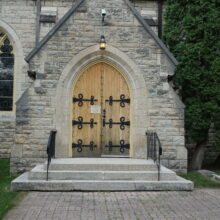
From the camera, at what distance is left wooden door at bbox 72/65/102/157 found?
997 cm

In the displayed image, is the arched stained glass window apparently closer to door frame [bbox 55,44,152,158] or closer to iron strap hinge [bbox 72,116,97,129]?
door frame [bbox 55,44,152,158]

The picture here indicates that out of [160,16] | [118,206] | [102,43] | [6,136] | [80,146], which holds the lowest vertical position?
[118,206]

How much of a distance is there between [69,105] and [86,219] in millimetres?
5148

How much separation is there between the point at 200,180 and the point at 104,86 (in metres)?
4.00

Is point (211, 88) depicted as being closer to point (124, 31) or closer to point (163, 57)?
point (163, 57)

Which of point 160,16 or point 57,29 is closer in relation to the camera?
point 57,29

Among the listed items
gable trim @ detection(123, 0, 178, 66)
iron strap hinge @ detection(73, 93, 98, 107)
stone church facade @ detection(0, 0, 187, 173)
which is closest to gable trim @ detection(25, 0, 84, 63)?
stone church facade @ detection(0, 0, 187, 173)

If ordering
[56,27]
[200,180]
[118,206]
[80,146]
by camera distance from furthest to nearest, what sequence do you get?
[80,146] < [56,27] < [200,180] < [118,206]

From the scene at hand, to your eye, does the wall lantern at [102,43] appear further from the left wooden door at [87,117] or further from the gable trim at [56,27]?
the gable trim at [56,27]

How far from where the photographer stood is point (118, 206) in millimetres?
6078

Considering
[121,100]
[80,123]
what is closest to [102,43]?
[121,100]

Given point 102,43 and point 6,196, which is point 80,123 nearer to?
point 102,43

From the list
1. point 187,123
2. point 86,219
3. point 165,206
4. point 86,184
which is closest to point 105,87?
point 187,123

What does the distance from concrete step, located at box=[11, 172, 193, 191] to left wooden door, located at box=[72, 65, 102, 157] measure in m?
2.51
